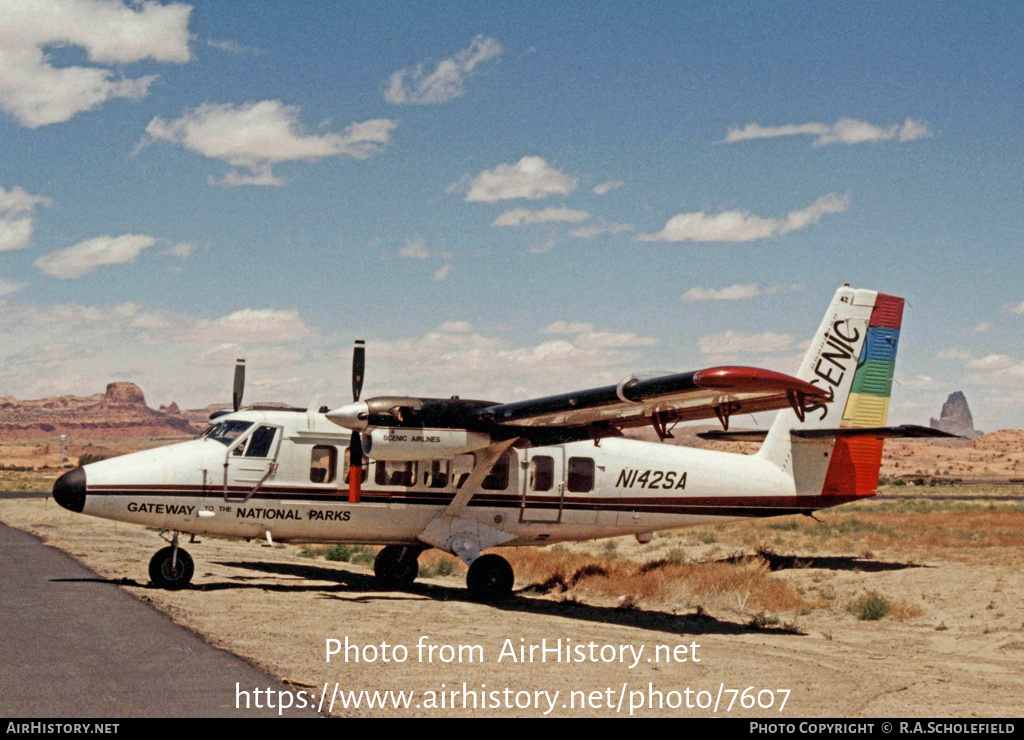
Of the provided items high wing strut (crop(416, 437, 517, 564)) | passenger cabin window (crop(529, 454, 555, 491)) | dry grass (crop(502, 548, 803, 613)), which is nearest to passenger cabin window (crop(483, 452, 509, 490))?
high wing strut (crop(416, 437, 517, 564))

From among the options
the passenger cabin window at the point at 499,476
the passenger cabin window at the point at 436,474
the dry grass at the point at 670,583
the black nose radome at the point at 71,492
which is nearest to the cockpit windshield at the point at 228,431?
the black nose radome at the point at 71,492

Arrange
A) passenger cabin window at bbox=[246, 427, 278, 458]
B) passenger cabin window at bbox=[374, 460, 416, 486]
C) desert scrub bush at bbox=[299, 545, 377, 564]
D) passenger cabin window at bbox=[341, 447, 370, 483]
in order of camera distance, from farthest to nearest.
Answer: desert scrub bush at bbox=[299, 545, 377, 564], passenger cabin window at bbox=[374, 460, 416, 486], passenger cabin window at bbox=[341, 447, 370, 483], passenger cabin window at bbox=[246, 427, 278, 458]

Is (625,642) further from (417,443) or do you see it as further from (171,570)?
(171,570)

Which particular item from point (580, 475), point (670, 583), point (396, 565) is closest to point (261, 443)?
point (396, 565)

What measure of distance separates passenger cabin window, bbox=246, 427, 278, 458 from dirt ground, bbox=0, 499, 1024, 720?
2.52m

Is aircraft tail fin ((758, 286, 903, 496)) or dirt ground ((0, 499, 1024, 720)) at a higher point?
aircraft tail fin ((758, 286, 903, 496))

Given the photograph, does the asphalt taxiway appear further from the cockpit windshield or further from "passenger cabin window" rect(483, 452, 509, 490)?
"passenger cabin window" rect(483, 452, 509, 490)

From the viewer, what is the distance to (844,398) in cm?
2183

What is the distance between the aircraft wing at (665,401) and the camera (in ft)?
44.0

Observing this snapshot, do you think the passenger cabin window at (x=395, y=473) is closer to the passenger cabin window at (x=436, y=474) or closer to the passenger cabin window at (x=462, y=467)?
the passenger cabin window at (x=436, y=474)

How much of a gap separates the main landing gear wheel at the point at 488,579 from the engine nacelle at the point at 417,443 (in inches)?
100

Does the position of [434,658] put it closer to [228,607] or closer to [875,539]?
[228,607]

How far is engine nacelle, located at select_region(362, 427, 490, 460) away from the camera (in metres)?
17.0

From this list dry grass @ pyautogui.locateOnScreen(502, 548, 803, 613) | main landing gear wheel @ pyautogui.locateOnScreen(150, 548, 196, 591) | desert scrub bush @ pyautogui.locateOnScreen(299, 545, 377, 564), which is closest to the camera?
main landing gear wheel @ pyautogui.locateOnScreen(150, 548, 196, 591)
